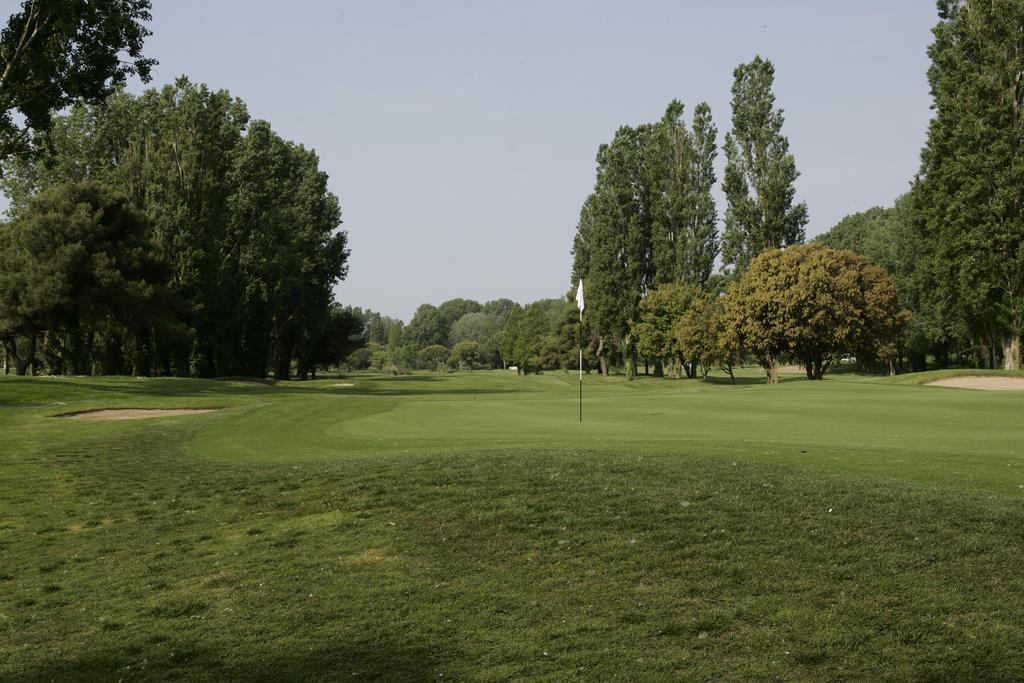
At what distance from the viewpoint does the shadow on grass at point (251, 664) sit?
23.8 feet

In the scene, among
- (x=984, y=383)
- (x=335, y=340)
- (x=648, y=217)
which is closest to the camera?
(x=984, y=383)

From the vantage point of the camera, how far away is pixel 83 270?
57.8 metres

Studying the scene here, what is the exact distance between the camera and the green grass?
24.4ft

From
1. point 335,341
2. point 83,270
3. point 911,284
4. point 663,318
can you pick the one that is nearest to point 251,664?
point 83,270

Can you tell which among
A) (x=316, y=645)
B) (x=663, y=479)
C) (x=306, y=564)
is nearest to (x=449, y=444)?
(x=663, y=479)

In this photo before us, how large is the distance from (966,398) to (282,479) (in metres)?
32.0

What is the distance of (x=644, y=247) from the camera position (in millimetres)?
94312

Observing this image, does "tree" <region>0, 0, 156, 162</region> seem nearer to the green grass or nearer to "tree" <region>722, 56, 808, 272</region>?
the green grass

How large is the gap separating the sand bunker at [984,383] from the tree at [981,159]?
9688mm

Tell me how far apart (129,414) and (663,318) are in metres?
62.6

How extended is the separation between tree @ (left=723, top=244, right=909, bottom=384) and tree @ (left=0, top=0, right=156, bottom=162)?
5076 centimetres

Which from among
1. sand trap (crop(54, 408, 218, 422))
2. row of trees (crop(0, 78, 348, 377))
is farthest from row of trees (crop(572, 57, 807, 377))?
sand trap (crop(54, 408, 218, 422))

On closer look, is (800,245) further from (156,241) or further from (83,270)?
(83,270)

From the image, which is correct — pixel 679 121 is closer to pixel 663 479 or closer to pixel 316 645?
pixel 663 479
